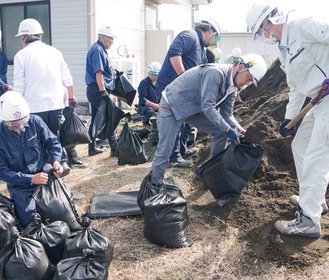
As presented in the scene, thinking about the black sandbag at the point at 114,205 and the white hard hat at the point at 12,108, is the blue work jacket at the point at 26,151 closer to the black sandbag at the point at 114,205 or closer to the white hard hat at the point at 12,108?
the white hard hat at the point at 12,108

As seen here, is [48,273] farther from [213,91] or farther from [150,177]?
[213,91]

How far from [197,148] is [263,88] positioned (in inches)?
124

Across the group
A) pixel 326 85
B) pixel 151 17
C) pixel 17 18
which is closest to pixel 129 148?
pixel 326 85

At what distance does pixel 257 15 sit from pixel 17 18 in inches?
307

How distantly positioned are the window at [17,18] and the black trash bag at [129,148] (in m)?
5.07

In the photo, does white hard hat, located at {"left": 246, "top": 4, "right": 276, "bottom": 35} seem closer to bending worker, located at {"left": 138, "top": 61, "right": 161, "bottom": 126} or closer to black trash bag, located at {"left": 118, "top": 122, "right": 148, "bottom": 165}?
black trash bag, located at {"left": 118, "top": 122, "right": 148, "bottom": 165}

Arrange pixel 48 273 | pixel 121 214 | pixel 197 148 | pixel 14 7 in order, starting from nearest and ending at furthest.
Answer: pixel 48 273 < pixel 121 214 < pixel 197 148 < pixel 14 7

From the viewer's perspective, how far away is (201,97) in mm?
3389

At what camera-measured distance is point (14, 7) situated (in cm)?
910

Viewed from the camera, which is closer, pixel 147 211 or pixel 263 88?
pixel 147 211

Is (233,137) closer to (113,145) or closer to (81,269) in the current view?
(81,269)

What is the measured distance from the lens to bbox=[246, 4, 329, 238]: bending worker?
2764 mm

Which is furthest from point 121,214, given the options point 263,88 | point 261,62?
point 263,88

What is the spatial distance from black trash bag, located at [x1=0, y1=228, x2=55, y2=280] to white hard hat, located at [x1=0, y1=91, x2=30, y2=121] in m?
1.06
